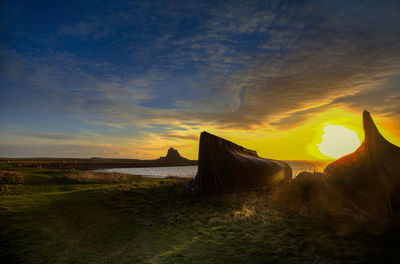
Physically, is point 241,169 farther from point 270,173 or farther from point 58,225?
point 58,225

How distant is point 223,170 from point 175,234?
8862 millimetres

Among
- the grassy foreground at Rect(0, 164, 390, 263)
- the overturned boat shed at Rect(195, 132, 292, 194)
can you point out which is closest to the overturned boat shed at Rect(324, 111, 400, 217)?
the grassy foreground at Rect(0, 164, 390, 263)

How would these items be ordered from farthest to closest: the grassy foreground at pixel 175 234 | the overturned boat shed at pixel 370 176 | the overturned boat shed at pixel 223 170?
the overturned boat shed at pixel 223 170
the overturned boat shed at pixel 370 176
the grassy foreground at pixel 175 234

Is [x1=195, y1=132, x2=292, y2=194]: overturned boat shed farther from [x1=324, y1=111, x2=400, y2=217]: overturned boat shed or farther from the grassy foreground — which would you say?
[x1=324, y1=111, x2=400, y2=217]: overturned boat shed

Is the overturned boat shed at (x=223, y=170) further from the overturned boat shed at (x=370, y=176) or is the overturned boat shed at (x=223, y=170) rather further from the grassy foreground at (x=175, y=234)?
the overturned boat shed at (x=370, y=176)

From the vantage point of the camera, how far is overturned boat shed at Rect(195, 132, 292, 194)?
656 inches

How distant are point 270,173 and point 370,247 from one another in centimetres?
1384

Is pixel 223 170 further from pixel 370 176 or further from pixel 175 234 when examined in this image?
pixel 370 176

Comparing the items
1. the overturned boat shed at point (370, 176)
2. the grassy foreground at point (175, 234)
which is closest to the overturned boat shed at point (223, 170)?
the grassy foreground at point (175, 234)

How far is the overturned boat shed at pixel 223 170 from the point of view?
1667 centimetres

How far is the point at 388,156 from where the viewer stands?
468 inches

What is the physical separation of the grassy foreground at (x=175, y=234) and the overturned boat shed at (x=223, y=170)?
2001mm

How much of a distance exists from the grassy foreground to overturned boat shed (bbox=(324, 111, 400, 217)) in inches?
81.8

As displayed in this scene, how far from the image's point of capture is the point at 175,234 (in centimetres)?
900
